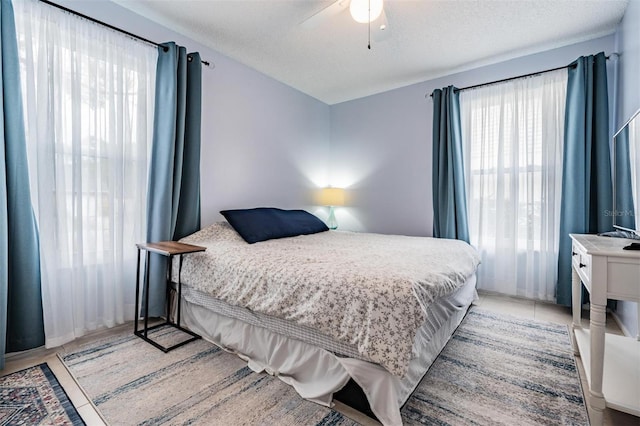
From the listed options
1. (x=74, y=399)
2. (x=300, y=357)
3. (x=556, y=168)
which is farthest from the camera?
(x=556, y=168)

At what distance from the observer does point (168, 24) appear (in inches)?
101

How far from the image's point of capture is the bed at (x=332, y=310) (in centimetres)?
129

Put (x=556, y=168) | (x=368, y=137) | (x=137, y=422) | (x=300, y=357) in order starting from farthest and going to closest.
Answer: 1. (x=368, y=137)
2. (x=556, y=168)
3. (x=300, y=357)
4. (x=137, y=422)

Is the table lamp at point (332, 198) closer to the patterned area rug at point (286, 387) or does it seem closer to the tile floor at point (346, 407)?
the tile floor at point (346, 407)

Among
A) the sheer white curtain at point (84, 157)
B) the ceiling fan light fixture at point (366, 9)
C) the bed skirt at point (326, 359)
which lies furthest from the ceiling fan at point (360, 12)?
the bed skirt at point (326, 359)

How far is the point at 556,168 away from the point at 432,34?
5.70 feet

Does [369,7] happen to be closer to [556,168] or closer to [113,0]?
[113,0]

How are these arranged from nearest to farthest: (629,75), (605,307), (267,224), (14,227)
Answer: (605,307)
(14,227)
(629,75)
(267,224)

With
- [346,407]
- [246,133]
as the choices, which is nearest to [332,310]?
[346,407]

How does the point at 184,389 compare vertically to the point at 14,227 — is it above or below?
below

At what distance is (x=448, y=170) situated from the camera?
3.29 metres

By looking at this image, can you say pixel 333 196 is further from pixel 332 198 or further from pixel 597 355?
pixel 597 355

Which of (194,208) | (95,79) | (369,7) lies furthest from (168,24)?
(369,7)

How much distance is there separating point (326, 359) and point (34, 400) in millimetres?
1482
